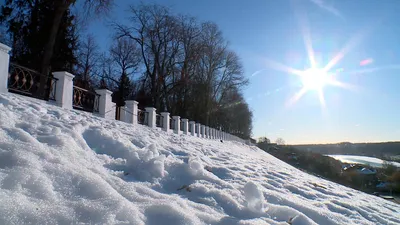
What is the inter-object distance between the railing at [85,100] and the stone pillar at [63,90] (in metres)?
0.69

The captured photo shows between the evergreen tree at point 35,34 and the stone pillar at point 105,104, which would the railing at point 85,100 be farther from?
the evergreen tree at point 35,34

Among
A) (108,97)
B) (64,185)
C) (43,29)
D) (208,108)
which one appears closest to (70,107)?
(108,97)

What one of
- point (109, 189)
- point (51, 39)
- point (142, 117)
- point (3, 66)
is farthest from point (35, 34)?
point (109, 189)

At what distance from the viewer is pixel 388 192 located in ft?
120

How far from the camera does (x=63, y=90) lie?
7.38 meters

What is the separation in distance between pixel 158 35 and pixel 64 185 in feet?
64.0

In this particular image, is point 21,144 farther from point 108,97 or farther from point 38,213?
point 108,97

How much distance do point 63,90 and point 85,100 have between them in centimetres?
184

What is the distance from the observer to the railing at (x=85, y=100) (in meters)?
8.56

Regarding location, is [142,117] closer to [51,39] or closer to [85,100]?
[85,100]

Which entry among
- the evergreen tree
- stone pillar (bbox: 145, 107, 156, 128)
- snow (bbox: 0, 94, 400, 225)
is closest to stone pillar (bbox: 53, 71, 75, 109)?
snow (bbox: 0, 94, 400, 225)

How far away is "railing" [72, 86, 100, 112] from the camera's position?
28.1 ft

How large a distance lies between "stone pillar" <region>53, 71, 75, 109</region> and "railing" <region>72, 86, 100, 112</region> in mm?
688

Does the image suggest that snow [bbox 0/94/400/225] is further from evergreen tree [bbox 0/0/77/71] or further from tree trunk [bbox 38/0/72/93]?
evergreen tree [bbox 0/0/77/71]
